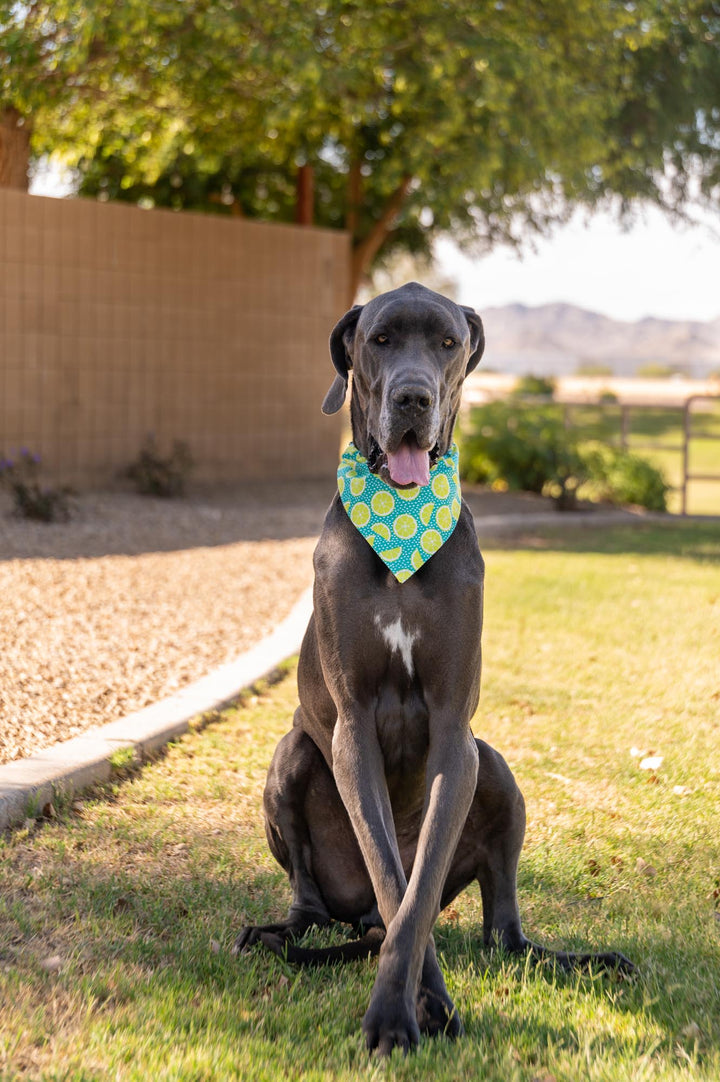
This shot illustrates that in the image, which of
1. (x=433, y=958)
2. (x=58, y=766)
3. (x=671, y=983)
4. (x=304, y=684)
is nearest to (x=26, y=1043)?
(x=433, y=958)

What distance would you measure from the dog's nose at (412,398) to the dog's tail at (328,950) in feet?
4.73

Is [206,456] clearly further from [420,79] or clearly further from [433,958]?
[433,958]

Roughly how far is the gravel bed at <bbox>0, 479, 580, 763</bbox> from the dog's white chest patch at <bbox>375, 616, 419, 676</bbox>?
2.28 meters

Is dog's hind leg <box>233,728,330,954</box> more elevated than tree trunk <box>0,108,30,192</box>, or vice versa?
tree trunk <box>0,108,30,192</box>

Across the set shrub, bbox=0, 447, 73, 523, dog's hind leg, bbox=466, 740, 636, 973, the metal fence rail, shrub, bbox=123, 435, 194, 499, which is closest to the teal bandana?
dog's hind leg, bbox=466, 740, 636, 973

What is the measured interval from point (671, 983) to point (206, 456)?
1165 centimetres

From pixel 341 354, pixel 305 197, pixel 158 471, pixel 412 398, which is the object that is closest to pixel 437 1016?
pixel 412 398

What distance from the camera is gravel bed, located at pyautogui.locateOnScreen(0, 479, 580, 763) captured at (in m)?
5.67

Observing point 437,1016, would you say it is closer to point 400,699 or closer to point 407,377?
point 400,699

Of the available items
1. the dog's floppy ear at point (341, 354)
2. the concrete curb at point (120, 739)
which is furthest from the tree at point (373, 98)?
the dog's floppy ear at point (341, 354)

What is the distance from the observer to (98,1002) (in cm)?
294

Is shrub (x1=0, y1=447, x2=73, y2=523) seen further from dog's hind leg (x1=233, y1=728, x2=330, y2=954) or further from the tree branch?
dog's hind leg (x1=233, y1=728, x2=330, y2=954)

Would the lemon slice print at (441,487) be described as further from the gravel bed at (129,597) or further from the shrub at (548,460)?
the shrub at (548,460)

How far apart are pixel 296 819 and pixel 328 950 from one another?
38cm
